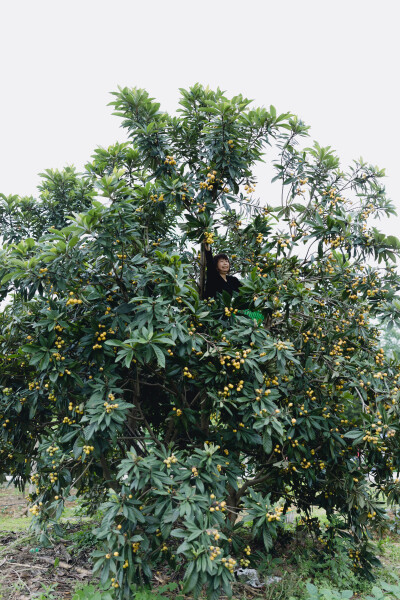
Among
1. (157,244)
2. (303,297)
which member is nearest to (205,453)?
(303,297)

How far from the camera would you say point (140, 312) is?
10.2 ft

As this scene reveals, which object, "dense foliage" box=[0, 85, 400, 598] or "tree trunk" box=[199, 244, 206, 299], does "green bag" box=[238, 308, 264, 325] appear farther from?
"tree trunk" box=[199, 244, 206, 299]

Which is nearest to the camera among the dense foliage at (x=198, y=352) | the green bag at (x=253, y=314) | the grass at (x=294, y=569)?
the dense foliage at (x=198, y=352)

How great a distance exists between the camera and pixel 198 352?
3.02 meters

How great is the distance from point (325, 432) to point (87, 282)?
2.08 m

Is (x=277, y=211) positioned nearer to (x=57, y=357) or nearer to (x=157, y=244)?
(x=157, y=244)

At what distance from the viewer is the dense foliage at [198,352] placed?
9.73 ft

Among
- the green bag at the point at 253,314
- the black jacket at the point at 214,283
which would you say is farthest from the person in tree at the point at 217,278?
the green bag at the point at 253,314

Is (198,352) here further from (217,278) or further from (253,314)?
(217,278)

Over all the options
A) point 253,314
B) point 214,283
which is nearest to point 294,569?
Answer: point 253,314

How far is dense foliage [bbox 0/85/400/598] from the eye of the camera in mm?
2967

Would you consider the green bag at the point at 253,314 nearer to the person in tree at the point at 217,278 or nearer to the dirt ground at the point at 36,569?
the person in tree at the point at 217,278

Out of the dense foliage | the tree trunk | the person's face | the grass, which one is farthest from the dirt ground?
the person's face

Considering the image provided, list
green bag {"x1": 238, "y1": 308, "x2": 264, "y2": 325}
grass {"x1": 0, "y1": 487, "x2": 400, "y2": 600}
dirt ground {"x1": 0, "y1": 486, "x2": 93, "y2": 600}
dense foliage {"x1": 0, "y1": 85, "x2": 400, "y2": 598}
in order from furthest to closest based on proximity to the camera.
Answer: grass {"x1": 0, "y1": 487, "x2": 400, "y2": 600} < dirt ground {"x1": 0, "y1": 486, "x2": 93, "y2": 600} < green bag {"x1": 238, "y1": 308, "x2": 264, "y2": 325} < dense foliage {"x1": 0, "y1": 85, "x2": 400, "y2": 598}
